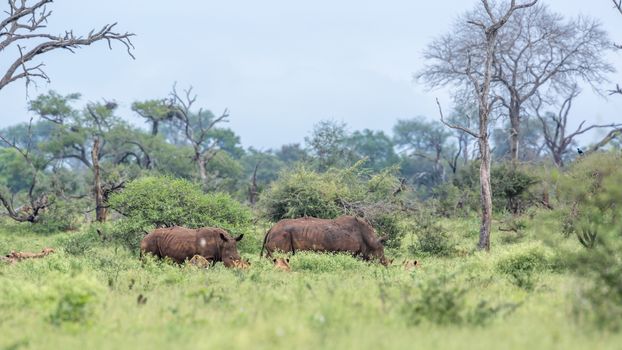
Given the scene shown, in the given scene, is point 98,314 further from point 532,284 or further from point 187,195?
point 187,195

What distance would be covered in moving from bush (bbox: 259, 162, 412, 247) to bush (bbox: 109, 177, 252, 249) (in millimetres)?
2386

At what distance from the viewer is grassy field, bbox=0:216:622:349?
7.52 m

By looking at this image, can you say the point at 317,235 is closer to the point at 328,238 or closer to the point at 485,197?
the point at 328,238

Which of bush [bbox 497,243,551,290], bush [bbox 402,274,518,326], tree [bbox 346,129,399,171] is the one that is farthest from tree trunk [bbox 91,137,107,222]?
tree [bbox 346,129,399,171]

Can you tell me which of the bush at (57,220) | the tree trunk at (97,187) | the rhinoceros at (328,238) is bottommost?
the rhinoceros at (328,238)

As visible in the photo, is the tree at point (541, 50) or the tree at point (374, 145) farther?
the tree at point (374, 145)

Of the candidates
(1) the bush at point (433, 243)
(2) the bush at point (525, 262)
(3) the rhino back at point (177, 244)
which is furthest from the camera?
(1) the bush at point (433, 243)

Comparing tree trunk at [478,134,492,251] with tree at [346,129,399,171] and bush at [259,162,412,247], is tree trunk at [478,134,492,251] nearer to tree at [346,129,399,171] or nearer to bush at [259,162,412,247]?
bush at [259,162,412,247]

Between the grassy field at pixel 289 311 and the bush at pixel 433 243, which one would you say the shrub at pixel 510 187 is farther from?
the grassy field at pixel 289 311

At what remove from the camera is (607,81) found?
136 feet

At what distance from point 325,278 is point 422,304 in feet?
14.5

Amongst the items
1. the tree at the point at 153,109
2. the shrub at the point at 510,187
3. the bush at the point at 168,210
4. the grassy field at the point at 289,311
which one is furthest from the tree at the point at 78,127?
the grassy field at the point at 289,311

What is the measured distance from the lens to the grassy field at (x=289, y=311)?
24.7 ft

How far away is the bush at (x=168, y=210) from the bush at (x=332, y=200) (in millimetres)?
2386
